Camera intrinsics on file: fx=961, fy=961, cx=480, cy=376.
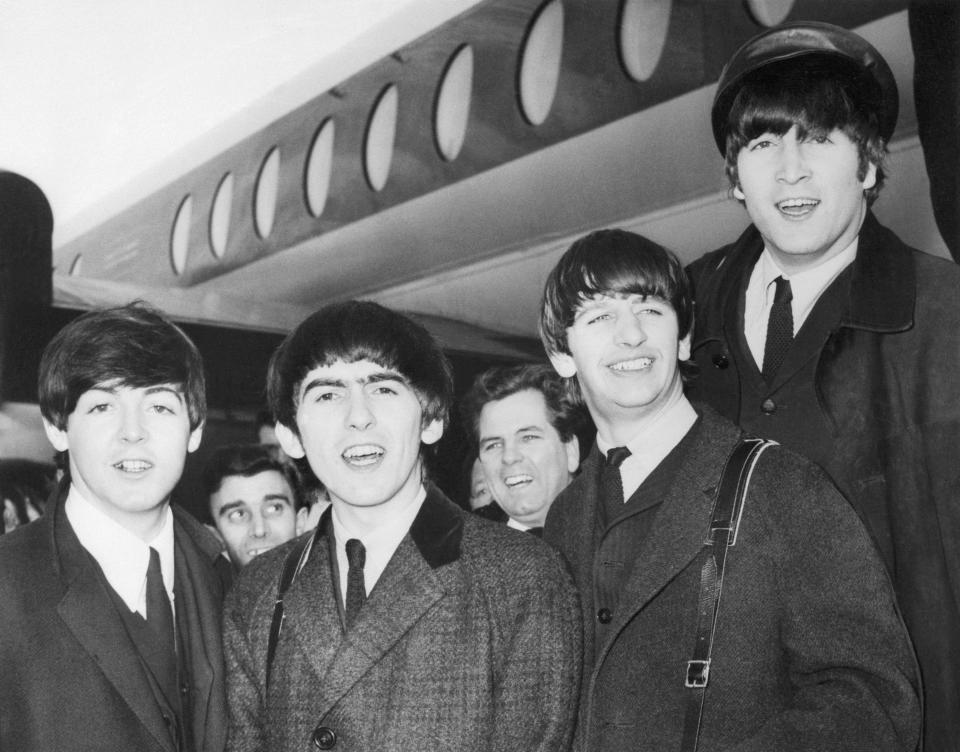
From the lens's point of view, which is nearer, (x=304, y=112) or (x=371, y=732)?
(x=371, y=732)

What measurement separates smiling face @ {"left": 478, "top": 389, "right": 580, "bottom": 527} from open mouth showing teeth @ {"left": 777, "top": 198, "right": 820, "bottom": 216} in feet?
Result: 3.58

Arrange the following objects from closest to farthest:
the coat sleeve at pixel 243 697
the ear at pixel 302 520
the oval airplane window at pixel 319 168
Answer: the coat sleeve at pixel 243 697, the ear at pixel 302 520, the oval airplane window at pixel 319 168

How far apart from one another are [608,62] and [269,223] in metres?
2.94

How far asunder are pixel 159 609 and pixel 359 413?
0.54m

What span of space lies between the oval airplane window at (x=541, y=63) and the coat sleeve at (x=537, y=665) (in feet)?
9.47

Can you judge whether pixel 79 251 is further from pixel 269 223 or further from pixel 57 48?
pixel 57 48

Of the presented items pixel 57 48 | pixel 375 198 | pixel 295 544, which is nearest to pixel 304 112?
pixel 375 198

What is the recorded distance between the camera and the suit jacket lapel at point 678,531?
5.08 ft

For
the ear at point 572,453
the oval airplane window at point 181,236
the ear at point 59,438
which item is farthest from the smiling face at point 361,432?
the oval airplane window at point 181,236

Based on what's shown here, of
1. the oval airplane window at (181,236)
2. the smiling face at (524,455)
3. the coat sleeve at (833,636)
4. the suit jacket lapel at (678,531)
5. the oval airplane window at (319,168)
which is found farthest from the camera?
the oval airplane window at (181,236)

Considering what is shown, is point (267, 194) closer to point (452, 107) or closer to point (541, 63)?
point (452, 107)

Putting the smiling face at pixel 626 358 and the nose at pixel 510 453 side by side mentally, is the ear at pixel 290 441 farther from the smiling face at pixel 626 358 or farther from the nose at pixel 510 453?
the nose at pixel 510 453

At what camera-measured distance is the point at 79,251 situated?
868 cm

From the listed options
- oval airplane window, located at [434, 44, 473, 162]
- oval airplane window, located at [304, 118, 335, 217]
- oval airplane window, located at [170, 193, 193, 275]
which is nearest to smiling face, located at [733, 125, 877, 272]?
oval airplane window, located at [434, 44, 473, 162]
